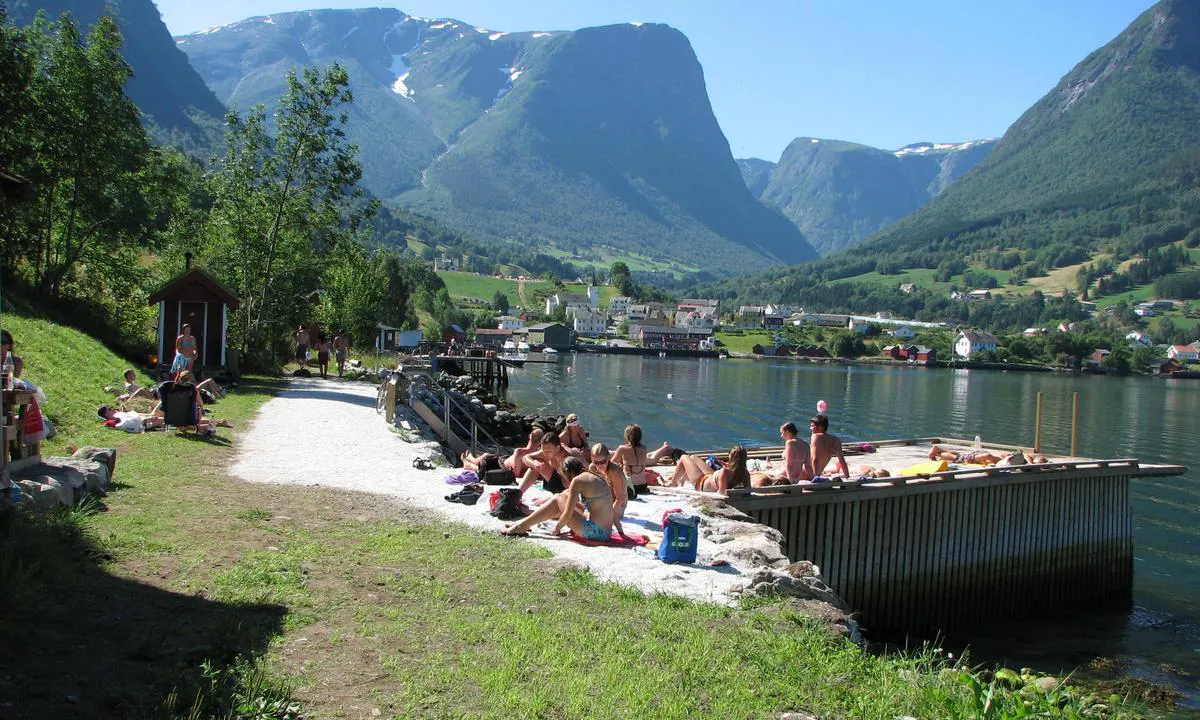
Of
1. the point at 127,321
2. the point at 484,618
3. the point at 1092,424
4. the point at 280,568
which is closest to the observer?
the point at 484,618

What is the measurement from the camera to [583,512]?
11.1m

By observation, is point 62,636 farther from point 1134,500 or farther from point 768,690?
point 1134,500

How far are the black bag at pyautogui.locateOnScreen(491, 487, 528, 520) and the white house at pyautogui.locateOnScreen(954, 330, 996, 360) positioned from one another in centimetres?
17506

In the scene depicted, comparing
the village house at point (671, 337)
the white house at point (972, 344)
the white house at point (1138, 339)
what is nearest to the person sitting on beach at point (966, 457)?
the village house at point (671, 337)

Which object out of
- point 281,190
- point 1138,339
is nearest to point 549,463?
point 281,190

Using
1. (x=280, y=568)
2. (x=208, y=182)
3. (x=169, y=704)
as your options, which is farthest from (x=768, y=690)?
(x=208, y=182)

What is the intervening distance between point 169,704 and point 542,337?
543ft

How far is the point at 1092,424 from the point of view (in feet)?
197

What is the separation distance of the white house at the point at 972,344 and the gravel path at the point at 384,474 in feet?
556

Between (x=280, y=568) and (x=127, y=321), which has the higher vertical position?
(x=127, y=321)

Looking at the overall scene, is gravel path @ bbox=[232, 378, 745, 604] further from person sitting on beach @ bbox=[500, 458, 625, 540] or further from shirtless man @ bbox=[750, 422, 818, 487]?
shirtless man @ bbox=[750, 422, 818, 487]

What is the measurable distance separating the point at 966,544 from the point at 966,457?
3629 millimetres

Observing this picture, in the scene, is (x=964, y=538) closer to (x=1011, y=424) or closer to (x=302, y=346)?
(x=302, y=346)

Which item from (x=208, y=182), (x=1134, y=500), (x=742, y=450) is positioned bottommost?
(x=1134, y=500)
